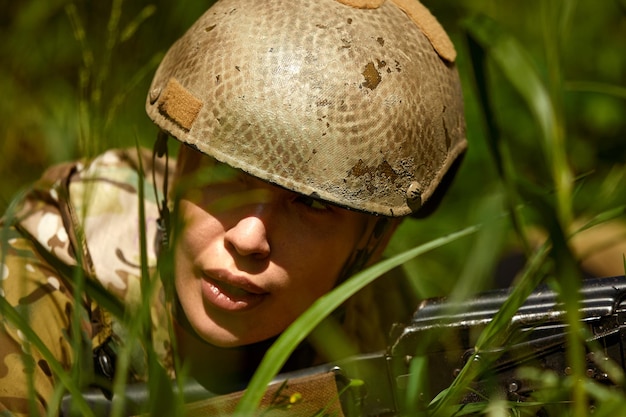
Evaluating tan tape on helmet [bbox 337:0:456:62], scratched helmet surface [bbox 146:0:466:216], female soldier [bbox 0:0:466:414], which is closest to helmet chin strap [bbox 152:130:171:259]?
female soldier [bbox 0:0:466:414]

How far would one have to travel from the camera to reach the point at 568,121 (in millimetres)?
3992

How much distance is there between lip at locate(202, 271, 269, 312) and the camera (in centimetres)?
209

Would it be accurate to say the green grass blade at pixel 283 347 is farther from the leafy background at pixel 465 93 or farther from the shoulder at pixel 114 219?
the leafy background at pixel 465 93

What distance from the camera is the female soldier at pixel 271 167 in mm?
1992

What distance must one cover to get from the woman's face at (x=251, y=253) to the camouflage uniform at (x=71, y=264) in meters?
0.12

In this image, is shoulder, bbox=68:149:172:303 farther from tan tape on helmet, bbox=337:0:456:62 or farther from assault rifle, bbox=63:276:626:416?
tan tape on helmet, bbox=337:0:456:62

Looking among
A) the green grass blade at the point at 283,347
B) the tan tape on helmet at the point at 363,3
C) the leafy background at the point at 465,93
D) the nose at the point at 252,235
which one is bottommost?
the leafy background at the point at 465,93

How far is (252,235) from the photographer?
1988mm

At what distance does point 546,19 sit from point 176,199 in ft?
3.16

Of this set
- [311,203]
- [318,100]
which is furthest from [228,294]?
[318,100]

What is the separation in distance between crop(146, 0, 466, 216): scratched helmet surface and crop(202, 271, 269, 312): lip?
256 millimetres

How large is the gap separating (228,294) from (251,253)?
5.4 inches

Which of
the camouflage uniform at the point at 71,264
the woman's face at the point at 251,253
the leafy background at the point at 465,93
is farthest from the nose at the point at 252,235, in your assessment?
the leafy background at the point at 465,93

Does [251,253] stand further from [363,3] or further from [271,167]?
[363,3]
